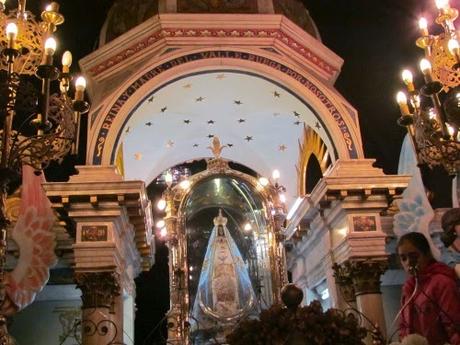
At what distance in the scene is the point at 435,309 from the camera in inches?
153

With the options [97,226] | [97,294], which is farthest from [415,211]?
[97,294]

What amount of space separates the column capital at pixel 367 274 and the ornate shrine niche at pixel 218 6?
4.28 meters

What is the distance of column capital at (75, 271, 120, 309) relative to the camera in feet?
26.6

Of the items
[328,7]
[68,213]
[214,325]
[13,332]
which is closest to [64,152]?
[68,213]

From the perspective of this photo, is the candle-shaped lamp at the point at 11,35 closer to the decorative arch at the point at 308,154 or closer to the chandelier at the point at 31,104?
the chandelier at the point at 31,104

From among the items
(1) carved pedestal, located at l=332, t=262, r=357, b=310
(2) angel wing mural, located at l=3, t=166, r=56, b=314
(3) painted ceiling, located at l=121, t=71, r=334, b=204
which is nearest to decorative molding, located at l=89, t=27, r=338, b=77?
(3) painted ceiling, located at l=121, t=71, r=334, b=204

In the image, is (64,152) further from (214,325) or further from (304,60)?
(304,60)

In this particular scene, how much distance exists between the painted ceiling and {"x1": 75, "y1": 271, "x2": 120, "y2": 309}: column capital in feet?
7.03

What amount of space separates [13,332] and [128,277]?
219 centimetres

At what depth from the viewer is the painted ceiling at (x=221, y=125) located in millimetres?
9727

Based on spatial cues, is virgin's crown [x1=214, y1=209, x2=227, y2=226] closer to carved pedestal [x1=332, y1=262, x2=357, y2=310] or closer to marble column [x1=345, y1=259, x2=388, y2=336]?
carved pedestal [x1=332, y1=262, x2=357, y2=310]

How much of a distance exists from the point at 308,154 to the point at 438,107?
5.17m

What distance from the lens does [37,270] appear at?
28.7ft

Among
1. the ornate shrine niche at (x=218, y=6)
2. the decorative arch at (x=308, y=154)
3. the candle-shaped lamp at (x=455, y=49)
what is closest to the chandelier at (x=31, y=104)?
the candle-shaped lamp at (x=455, y=49)
